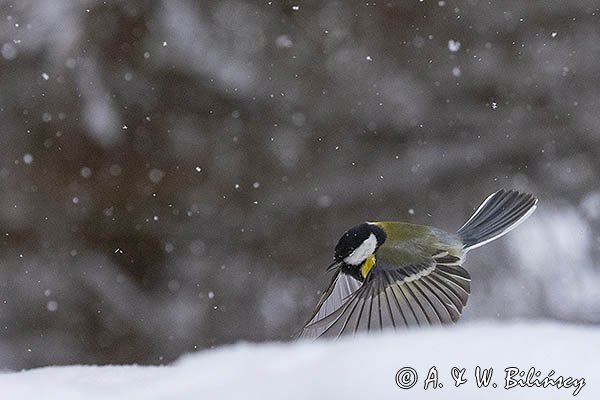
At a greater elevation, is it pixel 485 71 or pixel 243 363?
pixel 485 71

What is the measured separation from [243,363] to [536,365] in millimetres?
171

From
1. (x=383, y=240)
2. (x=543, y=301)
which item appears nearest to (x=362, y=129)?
(x=543, y=301)

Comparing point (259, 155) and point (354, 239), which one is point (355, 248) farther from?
point (259, 155)

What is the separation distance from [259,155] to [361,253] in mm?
1553

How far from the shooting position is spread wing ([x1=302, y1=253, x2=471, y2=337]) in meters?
0.94

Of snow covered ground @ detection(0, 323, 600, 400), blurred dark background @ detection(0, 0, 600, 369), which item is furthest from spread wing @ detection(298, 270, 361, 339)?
blurred dark background @ detection(0, 0, 600, 369)

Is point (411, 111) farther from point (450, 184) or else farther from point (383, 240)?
point (383, 240)

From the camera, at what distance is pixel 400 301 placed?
1009 millimetres

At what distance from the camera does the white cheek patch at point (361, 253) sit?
3.78 feet

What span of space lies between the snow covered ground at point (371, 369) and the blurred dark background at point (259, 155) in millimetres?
2092

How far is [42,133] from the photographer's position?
2617mm

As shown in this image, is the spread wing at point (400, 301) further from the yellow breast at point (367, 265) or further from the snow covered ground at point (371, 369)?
the snow covered ground at point (371, 369)

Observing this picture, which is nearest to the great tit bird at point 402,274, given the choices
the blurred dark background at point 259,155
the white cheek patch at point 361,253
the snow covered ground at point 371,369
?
the white cheek patch at point 361,253

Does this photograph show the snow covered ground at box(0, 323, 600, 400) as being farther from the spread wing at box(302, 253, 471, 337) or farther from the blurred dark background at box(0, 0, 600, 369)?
the blurred dark background at box(0, 0, 600, 369)
